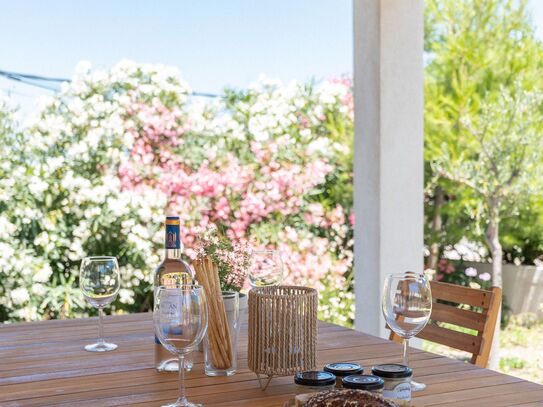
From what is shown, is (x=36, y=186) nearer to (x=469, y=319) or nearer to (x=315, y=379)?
(x=469, y=319)

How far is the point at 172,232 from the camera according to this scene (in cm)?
165

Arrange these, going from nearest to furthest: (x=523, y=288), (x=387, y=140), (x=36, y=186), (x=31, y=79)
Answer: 1. (x=387, y=140)
2. (x=36, y=186)
3. (x=31, y=79)
4. (x=523, y=288)

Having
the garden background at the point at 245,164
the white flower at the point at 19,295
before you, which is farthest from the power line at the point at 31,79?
the white flower at the point at 19,295

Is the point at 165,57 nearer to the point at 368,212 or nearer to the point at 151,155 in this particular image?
the point at 151,155

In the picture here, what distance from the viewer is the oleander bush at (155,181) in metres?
4.70

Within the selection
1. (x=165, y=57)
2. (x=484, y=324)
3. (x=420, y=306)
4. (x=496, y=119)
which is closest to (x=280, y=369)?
(x=420, y=306)

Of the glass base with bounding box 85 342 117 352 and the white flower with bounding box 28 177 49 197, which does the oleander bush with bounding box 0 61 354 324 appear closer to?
the white flower with bounding box 28 177 49 197

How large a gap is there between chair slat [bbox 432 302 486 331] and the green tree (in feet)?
9.09

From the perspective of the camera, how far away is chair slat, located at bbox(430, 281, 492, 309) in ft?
6.64

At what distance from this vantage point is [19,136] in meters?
4.82

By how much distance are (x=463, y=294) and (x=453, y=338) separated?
0.13m

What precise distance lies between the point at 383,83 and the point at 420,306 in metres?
1.89

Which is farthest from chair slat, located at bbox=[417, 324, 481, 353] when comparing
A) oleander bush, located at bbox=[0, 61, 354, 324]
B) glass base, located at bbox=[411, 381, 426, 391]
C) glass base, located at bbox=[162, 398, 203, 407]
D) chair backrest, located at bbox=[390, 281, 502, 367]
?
oleander bush, located at bbox=[0, 61, 354, 324]

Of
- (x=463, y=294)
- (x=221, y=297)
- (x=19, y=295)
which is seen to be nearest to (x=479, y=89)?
(x=19, y=295)
